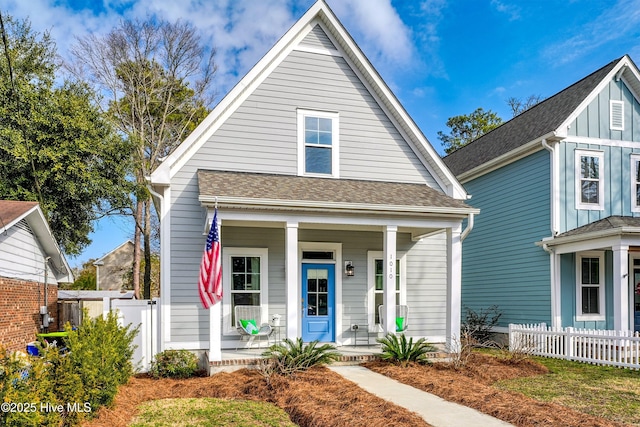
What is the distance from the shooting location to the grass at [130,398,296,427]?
6.21 m

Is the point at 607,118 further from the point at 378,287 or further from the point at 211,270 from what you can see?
the point at 211,270

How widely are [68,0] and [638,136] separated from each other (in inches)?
660

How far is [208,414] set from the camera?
663 centimetres

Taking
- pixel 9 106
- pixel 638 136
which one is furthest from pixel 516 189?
pixel 9 106

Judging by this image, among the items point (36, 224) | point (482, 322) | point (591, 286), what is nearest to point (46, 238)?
point (36, 224)

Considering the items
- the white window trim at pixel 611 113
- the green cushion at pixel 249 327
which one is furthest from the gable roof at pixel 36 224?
the white window trim at pixel 611 113

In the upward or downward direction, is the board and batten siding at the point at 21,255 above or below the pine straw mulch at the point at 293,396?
above

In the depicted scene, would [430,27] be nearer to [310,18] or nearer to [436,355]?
[310,18]

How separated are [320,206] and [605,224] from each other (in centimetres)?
774

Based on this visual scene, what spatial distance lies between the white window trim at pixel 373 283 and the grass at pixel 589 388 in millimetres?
3542

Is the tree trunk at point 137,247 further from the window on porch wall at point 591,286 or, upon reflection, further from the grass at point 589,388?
the grass at point 589,388

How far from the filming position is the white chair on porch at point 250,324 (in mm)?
10539

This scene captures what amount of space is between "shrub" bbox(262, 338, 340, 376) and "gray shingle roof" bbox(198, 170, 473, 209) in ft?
9.23

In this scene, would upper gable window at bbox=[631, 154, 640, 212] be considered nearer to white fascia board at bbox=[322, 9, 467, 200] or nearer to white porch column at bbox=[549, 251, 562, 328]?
white porch column at bbox=[549, 251, 562, 328]
